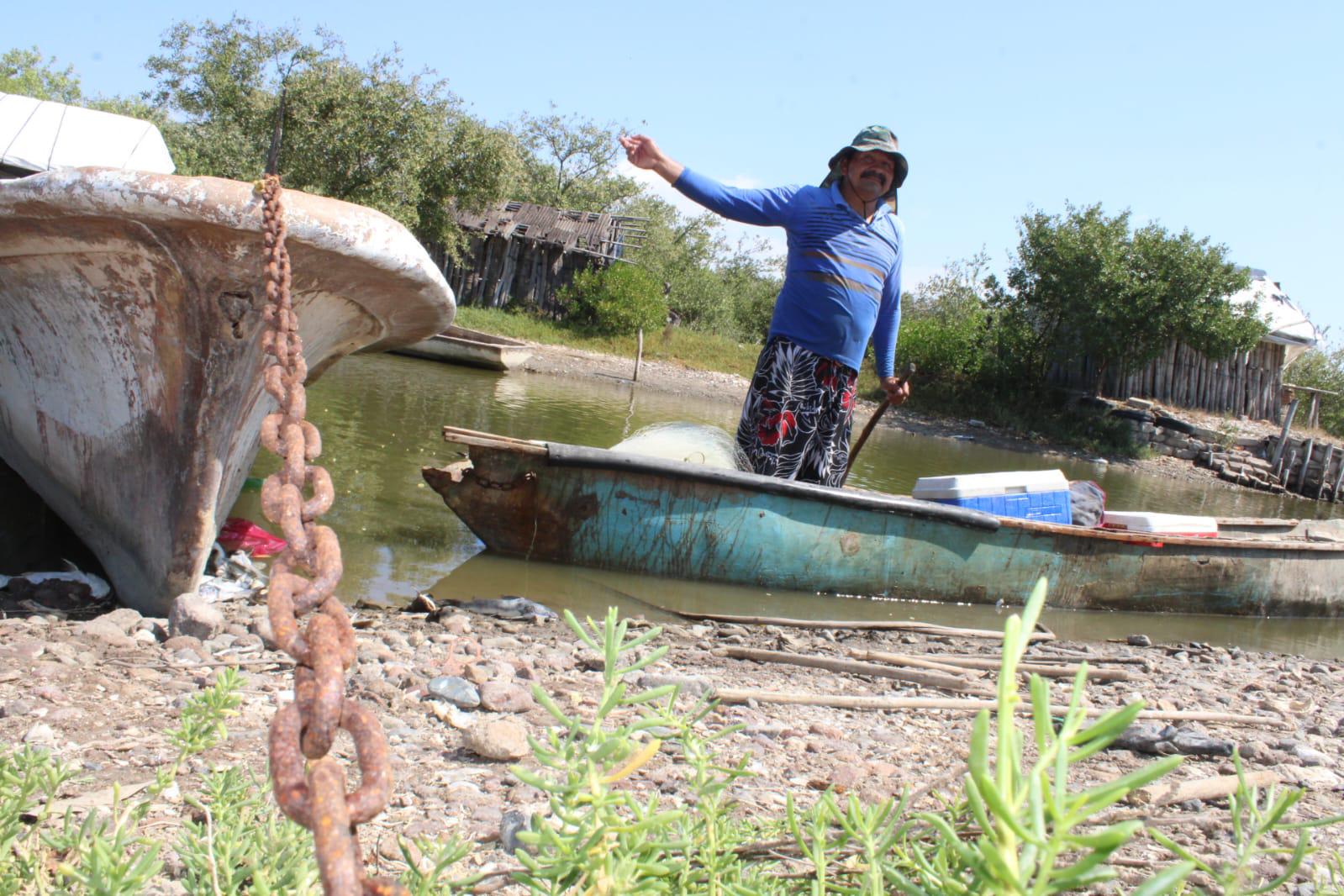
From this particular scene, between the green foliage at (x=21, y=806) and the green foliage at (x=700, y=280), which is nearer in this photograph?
the green foliage at (x=21, y=806)

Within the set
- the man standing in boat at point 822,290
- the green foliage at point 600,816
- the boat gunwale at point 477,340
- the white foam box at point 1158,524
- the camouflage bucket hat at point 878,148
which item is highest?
the camouflage bucket hat at point 878,148

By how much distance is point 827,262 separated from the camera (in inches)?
194

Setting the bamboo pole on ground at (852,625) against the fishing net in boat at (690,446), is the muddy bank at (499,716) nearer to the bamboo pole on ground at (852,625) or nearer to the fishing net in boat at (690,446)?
the bamboo pole on ground at (852,625)

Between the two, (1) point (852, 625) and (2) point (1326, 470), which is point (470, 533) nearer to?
(1) point (852, 625)

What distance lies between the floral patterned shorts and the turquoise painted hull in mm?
245

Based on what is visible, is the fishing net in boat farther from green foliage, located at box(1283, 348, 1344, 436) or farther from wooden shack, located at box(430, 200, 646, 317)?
green foliage, located at box(1283, 348, 1344, 436)

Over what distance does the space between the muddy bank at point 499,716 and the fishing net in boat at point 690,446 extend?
1349 mm

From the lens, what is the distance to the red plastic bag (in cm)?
486

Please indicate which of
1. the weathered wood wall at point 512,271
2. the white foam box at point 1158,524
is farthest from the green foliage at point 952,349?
the white foam box at point 1158,524

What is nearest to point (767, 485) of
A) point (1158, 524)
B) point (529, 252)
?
point (1158, 524)

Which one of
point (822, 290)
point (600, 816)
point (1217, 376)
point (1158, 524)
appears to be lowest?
point (1158, 524)

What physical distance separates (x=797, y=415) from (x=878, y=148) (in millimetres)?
1446

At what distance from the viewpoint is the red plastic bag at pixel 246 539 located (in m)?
4.86

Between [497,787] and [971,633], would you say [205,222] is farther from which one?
[971,633]
